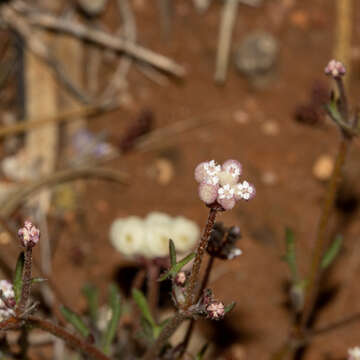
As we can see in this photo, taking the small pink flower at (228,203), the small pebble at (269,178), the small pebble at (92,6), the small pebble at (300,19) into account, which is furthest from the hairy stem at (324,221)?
the small pebble at (92,6)

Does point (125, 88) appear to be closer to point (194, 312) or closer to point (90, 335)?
point (90, 335)

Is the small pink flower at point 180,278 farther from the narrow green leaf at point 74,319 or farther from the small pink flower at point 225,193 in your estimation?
the narrow green leaf at point 74,319

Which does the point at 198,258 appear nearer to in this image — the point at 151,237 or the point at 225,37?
the point at 151,237

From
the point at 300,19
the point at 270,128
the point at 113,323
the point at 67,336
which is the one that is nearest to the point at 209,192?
the point at 67,336

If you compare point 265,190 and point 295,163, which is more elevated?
point 295,163

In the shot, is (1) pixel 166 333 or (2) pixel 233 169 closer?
(2) pixel 233 169

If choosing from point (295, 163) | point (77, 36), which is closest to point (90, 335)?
point (295, 163)

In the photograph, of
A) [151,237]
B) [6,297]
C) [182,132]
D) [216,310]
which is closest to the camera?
[216,310]

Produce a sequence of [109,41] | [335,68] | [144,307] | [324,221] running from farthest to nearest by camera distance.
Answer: [109,41] → [324,221] → [144,307] → [335,68]
